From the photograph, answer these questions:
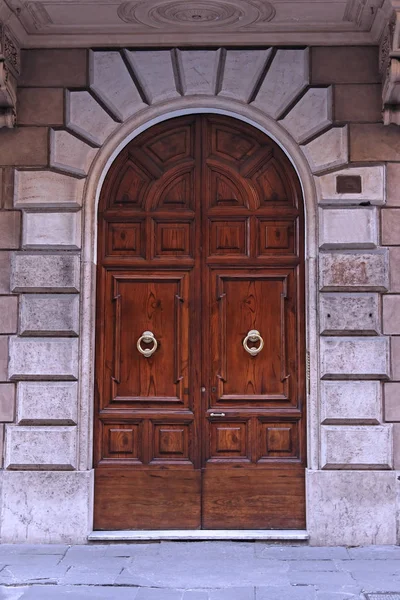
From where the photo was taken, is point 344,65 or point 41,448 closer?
point 41,448

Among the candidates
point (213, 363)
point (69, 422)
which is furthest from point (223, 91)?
point (69, 422)

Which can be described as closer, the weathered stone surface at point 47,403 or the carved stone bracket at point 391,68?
the carved stone bracket at point 391,68

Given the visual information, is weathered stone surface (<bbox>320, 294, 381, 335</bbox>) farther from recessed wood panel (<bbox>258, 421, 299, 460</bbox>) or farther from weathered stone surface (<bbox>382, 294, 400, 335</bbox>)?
recessed wood panel (<bbox>258, 421, 299, 460</bbox>)

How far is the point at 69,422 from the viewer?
731 centimetres

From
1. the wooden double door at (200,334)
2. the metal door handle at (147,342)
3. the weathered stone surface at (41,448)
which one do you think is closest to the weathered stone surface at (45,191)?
the wooden double door at (200,334)

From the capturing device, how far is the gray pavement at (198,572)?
19.3 ft

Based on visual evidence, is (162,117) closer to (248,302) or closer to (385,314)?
(248,302)

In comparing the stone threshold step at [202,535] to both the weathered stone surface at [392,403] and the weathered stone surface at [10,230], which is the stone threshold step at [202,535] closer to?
the weathered stone surface at [392,403]

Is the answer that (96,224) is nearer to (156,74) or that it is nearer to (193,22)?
(156,74)

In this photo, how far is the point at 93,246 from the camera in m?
7.52

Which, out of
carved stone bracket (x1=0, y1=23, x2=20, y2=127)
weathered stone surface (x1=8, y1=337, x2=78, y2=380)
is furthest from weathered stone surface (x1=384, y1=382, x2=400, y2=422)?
carved stone bracket (x1=0, y1=23, x2=20, y2=127)

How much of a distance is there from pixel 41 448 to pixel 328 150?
12.8ft

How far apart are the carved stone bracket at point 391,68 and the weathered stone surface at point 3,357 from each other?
413 centimetres

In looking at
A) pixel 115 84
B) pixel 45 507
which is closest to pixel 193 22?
pixel 115 84
